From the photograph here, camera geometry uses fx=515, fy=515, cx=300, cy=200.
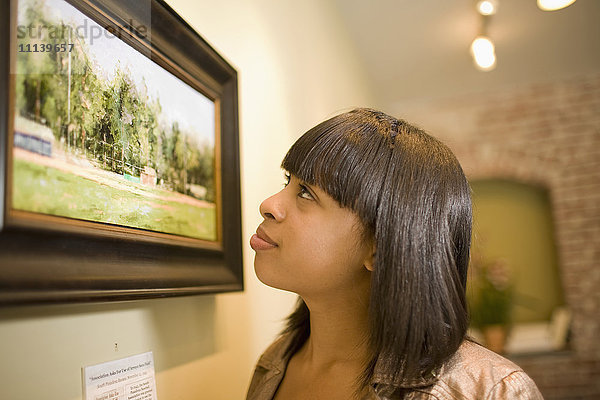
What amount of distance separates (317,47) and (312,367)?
1.79 m

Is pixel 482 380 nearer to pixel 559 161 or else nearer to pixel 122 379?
pixel 122 379

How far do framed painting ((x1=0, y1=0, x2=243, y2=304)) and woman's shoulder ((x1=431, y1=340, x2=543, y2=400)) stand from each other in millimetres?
549

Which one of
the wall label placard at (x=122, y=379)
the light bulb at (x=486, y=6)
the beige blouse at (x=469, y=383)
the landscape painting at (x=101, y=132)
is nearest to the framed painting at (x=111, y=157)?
the landscape painting at (x=101, y=132)

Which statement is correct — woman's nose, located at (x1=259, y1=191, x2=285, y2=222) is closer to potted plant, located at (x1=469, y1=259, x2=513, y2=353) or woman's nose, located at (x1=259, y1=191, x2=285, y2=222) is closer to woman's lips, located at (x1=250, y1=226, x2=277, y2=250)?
woman's lips, located at (x1=250, y1=226, x2=277, y2=250)

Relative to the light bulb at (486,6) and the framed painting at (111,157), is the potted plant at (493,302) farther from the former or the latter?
the framed painting at (111,157)

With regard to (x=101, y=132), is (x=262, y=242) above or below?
below

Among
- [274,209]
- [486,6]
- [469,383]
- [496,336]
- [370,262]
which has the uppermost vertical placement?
[486,6]

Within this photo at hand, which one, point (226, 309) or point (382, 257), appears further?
point (226, 309)

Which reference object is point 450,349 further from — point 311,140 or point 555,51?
point 555,51

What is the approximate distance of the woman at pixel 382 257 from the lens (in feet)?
3.28

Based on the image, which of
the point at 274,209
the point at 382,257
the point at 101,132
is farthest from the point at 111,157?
the point at 382,257

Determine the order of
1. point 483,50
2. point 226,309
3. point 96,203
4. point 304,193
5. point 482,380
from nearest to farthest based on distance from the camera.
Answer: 1. point 96,203
2. point 482,380
3. point 304,193
4. point 226,309
5. point 483,50

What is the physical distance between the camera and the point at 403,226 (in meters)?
1.01

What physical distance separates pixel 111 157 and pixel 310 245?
Answer: 420 mm
